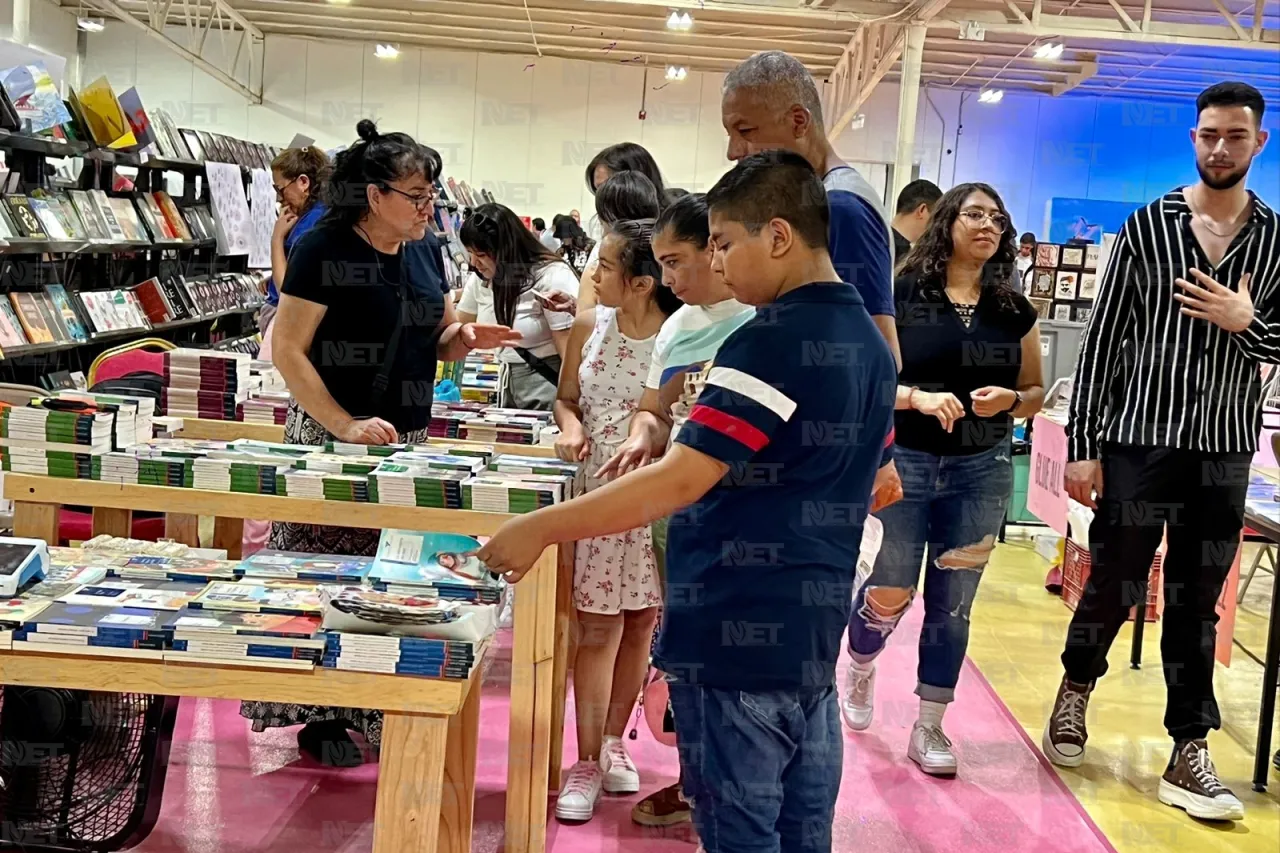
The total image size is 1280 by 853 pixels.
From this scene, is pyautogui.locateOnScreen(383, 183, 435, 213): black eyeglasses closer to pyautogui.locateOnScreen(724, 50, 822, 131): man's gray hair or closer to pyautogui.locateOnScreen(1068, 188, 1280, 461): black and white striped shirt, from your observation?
pyautogui.locateOnScreen(724, 50, 822, 131): man's gray hair

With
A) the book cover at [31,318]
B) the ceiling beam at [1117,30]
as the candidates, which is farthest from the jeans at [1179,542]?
the ceiling beam at [1117,30]

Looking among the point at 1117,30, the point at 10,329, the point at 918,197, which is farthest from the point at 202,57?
the point at 918,197

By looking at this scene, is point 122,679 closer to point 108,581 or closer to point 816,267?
point 108,581

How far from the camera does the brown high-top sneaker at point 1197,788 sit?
3.39 metres

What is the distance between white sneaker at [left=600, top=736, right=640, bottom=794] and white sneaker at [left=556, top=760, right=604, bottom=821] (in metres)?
0.07

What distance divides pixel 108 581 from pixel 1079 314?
1136 centimetres

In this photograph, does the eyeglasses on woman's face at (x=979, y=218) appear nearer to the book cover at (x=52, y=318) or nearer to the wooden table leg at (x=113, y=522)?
the wooden table leg at (x=113, y=522)

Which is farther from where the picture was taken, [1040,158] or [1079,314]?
[1040,158]

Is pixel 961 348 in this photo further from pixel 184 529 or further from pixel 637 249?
pixel 184 529

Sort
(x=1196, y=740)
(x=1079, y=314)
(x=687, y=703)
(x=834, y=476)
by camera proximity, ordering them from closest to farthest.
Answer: (x=834, y=476), (x=687, y=703), (x=1196, y=740), (x=1079, y=314)

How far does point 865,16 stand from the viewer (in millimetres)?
12461

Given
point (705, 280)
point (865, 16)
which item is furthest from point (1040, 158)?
point (705, 280)

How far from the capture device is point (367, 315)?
10.3 ft

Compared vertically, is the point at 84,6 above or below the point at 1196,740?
above
